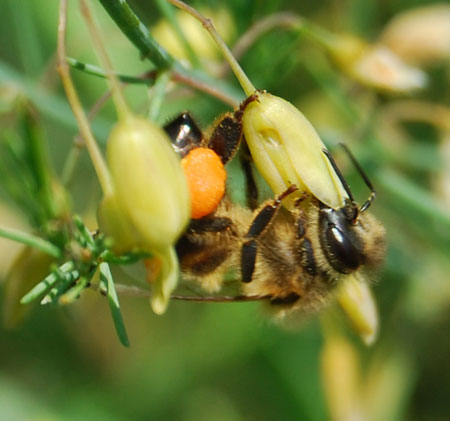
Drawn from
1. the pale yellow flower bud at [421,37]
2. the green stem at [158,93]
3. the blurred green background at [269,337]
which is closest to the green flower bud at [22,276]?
the green stem at [158,93]

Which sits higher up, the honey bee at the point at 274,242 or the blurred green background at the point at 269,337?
the honey bee at the point at 274,242

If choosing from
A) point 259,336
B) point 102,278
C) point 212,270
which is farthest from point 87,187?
point 102,278

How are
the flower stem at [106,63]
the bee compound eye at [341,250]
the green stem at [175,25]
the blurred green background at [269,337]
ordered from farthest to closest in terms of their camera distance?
the blurred green background at [269,337]
the green stem at [175,25]
the bee compound eye at [341,250]
the flower stem at [106,63]

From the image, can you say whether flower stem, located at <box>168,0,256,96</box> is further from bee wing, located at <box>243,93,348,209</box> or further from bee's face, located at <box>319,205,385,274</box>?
bee's face, located at <box>319,205,385,274</box>

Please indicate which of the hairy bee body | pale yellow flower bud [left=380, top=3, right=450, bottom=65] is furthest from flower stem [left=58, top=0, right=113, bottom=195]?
pale yellow flower bud [left=380, top=3, right=450, bottom=65]

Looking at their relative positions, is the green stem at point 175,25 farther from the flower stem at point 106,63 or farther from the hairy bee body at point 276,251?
the flower stem at point 106,63

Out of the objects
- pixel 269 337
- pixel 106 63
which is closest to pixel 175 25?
pixel 106 63
